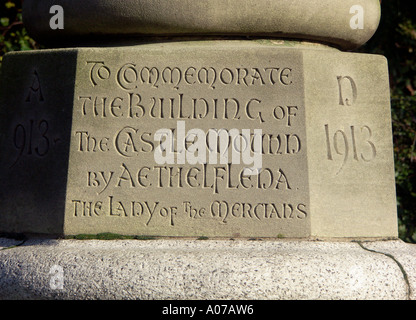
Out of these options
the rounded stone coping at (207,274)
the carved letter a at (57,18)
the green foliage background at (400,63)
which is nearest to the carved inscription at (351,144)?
the rounded stone coping at (207,274)

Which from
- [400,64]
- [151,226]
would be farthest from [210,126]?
[400,64]

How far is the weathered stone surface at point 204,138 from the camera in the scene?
11.5 ft

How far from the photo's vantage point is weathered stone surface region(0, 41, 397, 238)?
3.52 meters

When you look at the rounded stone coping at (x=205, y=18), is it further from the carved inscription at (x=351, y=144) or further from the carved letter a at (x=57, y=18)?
the carved inscription at (x=351, y=144)

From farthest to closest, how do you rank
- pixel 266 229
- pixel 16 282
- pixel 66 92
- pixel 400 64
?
pixel 400 64
pixel 66 92
pixel 266 229
pixel 16 282

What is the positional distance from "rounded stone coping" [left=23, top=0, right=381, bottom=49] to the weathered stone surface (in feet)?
0.38

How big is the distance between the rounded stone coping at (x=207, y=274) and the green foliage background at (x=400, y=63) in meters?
3.86

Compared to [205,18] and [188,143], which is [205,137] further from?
[205,18]

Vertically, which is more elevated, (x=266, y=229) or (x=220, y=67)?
(x=220, y=67)

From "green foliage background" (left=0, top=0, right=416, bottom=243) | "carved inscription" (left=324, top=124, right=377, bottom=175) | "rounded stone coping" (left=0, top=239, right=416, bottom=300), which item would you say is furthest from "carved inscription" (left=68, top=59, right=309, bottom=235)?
"green foliage background" (left=0, top=0, right=416, bottom=243)

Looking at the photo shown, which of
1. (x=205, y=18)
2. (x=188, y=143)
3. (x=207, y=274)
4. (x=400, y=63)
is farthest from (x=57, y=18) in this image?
(x=400, y=63)
